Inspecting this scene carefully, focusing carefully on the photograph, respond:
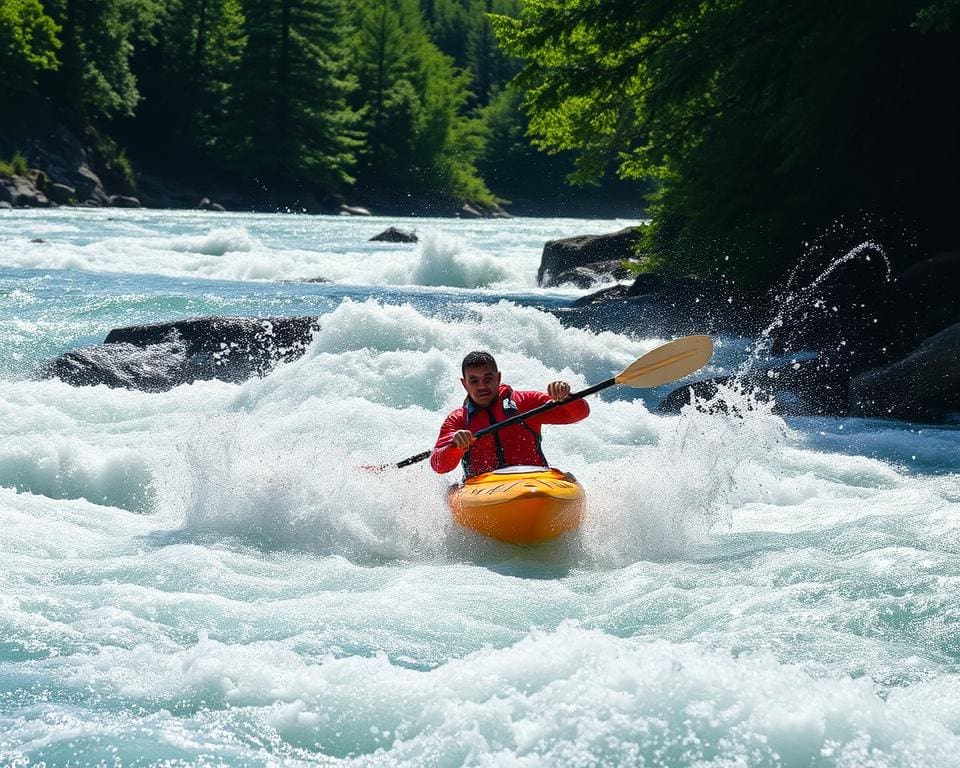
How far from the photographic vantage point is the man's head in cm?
659

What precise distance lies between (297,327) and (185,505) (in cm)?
474

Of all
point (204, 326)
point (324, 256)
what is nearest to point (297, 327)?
point (204, 326)

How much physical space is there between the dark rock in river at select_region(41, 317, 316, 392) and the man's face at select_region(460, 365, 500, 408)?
431 centimetres

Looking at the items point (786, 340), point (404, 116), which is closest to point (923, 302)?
point (786, 340)

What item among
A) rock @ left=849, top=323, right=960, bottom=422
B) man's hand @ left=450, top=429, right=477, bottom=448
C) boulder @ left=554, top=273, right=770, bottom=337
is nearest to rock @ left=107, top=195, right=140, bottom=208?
boulder @ left=554, top=273, right=770, bottom=337

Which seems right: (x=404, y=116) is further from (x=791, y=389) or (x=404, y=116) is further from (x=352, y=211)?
(x=791, y=389)

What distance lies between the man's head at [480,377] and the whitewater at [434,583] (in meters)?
0.63

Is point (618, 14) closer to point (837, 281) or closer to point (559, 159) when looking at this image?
point (837, 281)

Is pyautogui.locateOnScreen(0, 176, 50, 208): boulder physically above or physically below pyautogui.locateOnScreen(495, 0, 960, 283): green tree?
below

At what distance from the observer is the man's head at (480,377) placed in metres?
6.59

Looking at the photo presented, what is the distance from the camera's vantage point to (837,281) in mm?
12383

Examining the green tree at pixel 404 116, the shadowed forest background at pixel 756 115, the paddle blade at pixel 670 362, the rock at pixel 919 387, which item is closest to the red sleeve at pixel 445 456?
the paddle blade at pixel 670 362

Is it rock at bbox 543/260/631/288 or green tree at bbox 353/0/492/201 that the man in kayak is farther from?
green tree at bbox 353/0/492/201

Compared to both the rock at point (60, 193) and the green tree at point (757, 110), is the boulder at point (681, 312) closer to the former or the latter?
the green tree at point (757, 110)
